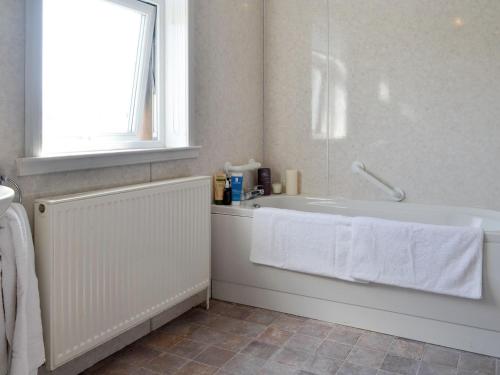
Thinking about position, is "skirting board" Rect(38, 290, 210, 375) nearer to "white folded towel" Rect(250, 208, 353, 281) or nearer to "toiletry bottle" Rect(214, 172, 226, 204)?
"white folded towel" Rect(250, 208, 353, 281)

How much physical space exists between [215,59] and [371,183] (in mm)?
1303

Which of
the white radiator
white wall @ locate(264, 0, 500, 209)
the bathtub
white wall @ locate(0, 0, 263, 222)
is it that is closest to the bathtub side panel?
the bathtub

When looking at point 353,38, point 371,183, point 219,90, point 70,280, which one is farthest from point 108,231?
point 353,38

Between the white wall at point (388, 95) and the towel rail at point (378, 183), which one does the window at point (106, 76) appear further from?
the towel rail at point (378, 183)

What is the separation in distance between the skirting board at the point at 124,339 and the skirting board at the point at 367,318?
0.77 ft

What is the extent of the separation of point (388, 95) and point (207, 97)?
1185 millimetres

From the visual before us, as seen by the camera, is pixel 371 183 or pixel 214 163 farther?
pixel 371 183

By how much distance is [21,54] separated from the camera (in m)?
1.82

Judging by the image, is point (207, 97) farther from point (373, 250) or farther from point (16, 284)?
point (16, 284)

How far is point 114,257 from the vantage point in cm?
211

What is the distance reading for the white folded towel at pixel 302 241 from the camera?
8.46 feet

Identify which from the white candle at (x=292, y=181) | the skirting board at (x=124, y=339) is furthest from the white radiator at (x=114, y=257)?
the white candle at (x=292, y=181)

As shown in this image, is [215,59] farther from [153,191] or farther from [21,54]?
[21,54]

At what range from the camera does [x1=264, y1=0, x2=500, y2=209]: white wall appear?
2936 millimetres
